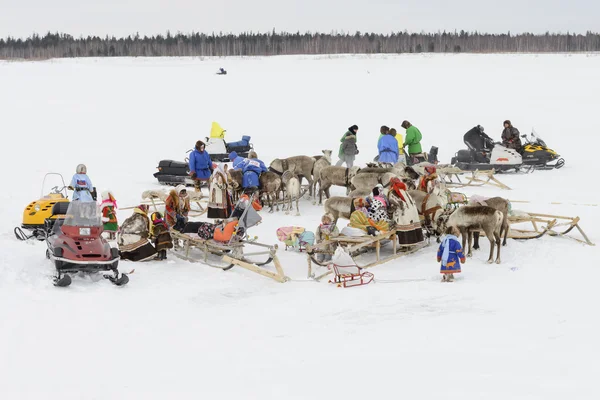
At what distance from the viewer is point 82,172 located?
13.0 m

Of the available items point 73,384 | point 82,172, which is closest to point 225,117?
point 82,172

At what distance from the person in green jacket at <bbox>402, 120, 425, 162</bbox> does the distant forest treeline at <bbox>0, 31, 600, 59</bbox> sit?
47511mm

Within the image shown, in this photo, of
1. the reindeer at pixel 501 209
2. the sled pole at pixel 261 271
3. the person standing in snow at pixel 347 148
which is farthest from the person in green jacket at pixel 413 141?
the sled pole at pixel 261 271

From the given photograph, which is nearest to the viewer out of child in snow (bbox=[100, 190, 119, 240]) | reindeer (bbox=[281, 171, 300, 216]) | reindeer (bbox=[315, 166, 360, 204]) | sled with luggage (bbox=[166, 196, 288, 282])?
sled with luggage (bbox=[166, 196, 288, 282])

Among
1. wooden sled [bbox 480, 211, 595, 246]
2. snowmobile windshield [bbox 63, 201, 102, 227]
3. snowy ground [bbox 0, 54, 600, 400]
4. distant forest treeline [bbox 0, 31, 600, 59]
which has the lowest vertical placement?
snowy ground [bbox 0, 54, 600, 400]

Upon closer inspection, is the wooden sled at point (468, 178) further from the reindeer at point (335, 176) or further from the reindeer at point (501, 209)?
the reindeer at point (501, 209)

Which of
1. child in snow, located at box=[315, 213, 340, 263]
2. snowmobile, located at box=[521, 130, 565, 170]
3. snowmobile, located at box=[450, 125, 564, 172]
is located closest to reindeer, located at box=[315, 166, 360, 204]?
child in snow, located at box=[315, 213, 340, 263]

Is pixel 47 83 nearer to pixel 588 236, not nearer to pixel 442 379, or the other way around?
pixel 588 236

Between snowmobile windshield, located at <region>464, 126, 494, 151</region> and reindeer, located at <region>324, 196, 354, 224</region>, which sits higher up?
snowmobile windshield, located at <region>464, 126, 494, 151</region>

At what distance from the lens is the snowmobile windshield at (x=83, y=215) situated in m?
10.7

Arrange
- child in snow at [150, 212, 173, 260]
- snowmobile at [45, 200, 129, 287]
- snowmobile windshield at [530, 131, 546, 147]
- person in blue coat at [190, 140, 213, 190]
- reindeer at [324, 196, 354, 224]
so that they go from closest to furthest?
snowmobile at [45, 200, 129, 287] → child in snow at [150, 212, 173, 260] → reindeer at [324, 196, 354, 224] → person in blue coat at [190, 140, 213, 190] → snowmobile windshield at [530, 131, 546, 147]

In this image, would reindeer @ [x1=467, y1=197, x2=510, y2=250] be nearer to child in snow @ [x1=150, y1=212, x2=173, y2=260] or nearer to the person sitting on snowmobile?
child in snow @ [x1=150, y1=212, x2=173, y2=260]

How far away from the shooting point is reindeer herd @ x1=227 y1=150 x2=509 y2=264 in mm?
11531

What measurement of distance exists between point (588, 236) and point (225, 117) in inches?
780
